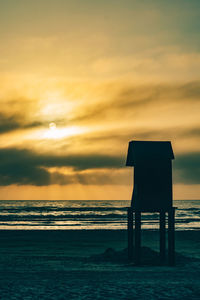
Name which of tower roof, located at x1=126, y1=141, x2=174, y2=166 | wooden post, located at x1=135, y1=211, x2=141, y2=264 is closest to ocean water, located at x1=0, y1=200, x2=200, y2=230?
wooden post, located at x1=135, y1=211, x2=141, y2=264

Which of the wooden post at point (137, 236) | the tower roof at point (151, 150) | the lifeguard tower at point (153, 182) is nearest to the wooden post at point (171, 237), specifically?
the lifeguard tower at point (153, 182)

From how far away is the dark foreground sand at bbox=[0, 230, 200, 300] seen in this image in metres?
12.3

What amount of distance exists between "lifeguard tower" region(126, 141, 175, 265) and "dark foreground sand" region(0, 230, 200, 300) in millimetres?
1629

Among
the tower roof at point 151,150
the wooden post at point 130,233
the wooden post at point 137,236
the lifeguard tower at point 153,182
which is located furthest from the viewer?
the wooden post at point 130,233

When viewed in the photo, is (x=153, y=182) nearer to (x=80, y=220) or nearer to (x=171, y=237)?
(x=171, y=237)

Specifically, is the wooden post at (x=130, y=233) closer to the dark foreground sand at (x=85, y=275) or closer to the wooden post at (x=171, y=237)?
the dark foreground sand at (x=85, y=275)

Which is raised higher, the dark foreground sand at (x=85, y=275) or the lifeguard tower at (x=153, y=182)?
the lifeguard tower at (x=153, y=182)

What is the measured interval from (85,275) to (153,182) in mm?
4803

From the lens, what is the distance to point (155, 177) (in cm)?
1797

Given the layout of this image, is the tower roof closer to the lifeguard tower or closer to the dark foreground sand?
the lifeguard tower

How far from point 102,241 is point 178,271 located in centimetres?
1332

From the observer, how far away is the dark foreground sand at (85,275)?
12258 mm

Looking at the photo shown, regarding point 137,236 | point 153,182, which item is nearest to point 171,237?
point 137,236

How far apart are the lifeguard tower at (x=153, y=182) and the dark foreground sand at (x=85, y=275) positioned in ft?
5.34
